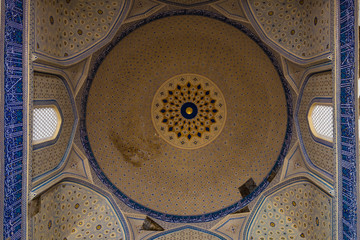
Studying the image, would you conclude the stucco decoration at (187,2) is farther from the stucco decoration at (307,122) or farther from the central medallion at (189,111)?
the stucco decoration at (307,122)

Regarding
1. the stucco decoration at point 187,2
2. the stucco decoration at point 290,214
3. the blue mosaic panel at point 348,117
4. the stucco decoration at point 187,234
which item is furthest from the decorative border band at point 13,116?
the blue mosaic panel at point 348,117

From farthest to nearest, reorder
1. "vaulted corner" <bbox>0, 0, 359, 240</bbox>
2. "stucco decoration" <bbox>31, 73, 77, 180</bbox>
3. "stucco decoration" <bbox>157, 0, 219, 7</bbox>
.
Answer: "stucco decoration" <bbox>157, 0, 219, 7</bbox>, "stucco decoration" <bbox>31, 73, 77, 180</bbox>, "vaulted corner" <bbox>0, 0, 359, 240</bbox>

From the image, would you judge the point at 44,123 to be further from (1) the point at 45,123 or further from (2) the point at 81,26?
(2) the point at 81,26

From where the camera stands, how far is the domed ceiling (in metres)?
9.87

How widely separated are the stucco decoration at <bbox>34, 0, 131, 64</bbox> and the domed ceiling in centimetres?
111

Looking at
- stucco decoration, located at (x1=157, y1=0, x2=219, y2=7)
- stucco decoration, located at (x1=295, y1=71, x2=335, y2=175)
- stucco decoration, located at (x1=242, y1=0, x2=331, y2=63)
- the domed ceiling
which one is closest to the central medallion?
the domed ceiling

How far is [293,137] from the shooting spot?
31.2 ft

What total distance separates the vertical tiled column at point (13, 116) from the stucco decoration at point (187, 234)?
17.3 feet

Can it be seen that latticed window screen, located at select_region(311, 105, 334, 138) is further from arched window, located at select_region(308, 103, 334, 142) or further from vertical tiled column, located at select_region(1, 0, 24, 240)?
vertical tiled column, located at select_region(1, 0, 24, 240)

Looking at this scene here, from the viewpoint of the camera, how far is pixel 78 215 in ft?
30.4

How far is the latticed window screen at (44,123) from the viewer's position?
789cm

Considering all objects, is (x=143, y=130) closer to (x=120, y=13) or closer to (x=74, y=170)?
(x=74, y=170)

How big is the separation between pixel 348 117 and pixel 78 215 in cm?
971

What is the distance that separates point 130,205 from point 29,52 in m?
6.82
